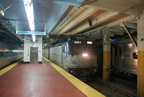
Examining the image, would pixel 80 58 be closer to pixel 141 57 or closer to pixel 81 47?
pixel 81 47

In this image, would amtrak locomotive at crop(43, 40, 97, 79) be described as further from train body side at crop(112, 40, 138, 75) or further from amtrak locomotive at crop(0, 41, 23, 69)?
amtrak locomotive at crop(0, 41, 23, 69)

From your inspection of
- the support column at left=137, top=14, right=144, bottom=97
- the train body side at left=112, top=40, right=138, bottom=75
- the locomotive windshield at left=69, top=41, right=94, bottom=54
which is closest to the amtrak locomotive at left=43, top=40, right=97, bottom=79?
the locomotive windshield at left=69, top=41, right=94, bottom=54

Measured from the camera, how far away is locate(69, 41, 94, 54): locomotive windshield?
343 inches

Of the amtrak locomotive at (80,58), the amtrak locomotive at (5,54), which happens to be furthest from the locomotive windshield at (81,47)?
the amtrak locomotive at (5,54)

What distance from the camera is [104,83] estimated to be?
30.8ft

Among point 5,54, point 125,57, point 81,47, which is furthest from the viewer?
point 5,54

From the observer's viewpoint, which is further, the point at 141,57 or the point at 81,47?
the point at 81,47

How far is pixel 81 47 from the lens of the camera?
8.92 meters

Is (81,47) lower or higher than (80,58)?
higher

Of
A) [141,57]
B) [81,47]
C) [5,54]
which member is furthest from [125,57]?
[5,54]

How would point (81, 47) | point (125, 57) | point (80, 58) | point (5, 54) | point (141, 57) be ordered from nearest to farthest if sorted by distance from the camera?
point (141, 57) < point (80, 58) < point (81, 47) < point (125, 57) < point (5, 54)

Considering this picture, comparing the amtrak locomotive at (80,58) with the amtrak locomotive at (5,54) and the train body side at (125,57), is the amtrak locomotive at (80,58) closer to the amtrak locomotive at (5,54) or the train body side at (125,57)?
the train body side at (125,57)

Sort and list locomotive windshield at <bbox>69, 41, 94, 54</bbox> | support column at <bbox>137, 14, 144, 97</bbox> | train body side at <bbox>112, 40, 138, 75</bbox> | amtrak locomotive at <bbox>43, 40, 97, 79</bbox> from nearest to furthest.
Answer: support column at <bbox>137, 14, 144, 97</bbox>
amtrak locomotive at <bbox>43, 40, 97, 79</bbox>
locomotive windshield at <bbox>69, 41, 94, 54</bbox>
train body side at <bbox>112, 40, 138, 75</bbox>

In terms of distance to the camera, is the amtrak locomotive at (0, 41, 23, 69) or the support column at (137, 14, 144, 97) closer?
the support column at (137, 14, 144, 97)
